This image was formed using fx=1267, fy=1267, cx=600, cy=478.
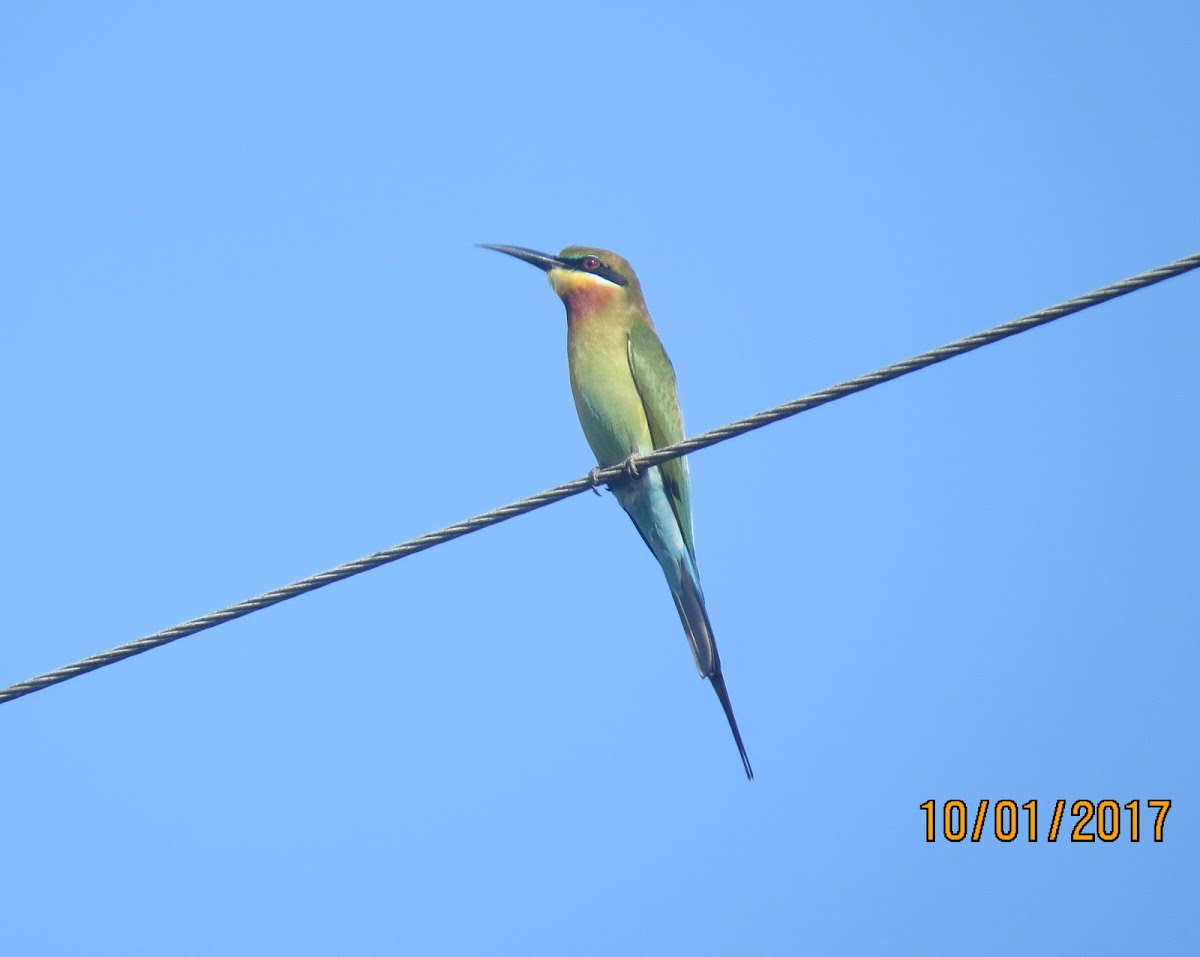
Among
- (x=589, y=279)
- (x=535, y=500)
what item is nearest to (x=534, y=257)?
(x=589, y=279)

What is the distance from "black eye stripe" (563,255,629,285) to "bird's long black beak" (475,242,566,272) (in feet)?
0.14

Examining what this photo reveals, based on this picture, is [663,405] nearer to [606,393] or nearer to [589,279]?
[606,393]

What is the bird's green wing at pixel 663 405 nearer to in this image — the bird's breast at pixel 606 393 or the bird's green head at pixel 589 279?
the bird's breast at pixel 606 393

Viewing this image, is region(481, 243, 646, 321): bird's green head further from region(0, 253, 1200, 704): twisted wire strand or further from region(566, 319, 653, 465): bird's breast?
region(0, 253, 1200, 704): twisted wire strand

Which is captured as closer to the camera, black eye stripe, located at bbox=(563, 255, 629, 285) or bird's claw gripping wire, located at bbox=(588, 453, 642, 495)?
bird's claw gripping wire, located at bbox=(588, 453, 642, 495)

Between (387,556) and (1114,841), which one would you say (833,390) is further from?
(1114,841)

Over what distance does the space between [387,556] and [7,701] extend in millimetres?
899

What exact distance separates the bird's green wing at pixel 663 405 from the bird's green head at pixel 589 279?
0.17 meters

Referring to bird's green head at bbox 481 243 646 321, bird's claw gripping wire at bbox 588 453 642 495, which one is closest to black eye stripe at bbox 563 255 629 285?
bird's green head at bbox 481 243 646 321

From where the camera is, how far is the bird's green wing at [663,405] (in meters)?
4.47

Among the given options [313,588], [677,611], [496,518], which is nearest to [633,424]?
[677,611]

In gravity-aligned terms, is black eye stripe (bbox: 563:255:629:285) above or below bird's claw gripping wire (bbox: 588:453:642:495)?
above

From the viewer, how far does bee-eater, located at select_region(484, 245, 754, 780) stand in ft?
14.5

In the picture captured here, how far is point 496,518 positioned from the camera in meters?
3.04
